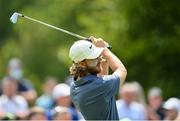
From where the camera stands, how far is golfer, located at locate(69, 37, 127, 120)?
34.7ft

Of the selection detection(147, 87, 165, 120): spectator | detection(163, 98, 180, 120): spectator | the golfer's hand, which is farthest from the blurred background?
the golfer's hand

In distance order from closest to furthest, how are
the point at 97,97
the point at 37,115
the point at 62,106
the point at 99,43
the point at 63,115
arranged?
the point at 97,97 < the point at 99,43 < the point at 63,115 < the point at 37,115 < the point at 62,106

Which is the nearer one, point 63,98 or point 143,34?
point 63,98

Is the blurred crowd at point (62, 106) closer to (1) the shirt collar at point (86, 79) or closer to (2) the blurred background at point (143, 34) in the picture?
(1) the shirt collar at point (86, 79)

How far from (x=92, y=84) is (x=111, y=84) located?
187 mm

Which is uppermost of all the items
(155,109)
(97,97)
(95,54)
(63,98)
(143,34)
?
(143,34)

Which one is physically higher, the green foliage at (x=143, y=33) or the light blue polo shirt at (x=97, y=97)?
the green foliage at (x=143, y=33)

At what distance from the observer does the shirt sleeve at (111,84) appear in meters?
10.6

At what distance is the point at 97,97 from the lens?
10586 mm

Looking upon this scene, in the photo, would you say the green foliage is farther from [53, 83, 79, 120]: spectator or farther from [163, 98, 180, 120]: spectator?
[163, 98, 180, 120]: spectator

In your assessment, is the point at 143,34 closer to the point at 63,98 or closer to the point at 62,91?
the point at 62,91

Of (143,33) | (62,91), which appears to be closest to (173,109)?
(62,91)

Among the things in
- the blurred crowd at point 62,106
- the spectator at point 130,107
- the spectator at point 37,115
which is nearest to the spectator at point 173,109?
the blurred crowd at point 62,106

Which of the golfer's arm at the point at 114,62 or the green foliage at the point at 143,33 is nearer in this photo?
the golfer's arm at the point at 114,62
